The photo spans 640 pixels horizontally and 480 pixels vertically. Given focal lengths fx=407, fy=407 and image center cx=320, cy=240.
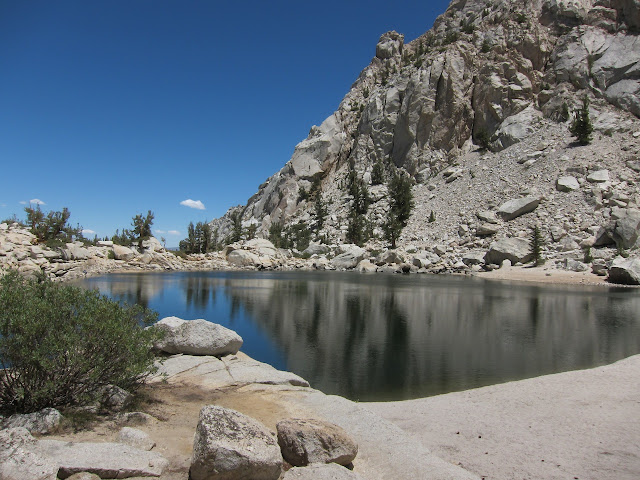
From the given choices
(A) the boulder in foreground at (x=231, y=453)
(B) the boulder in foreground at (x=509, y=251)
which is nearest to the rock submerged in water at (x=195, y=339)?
(A) the boulder in foreground at (x=231, y=453)

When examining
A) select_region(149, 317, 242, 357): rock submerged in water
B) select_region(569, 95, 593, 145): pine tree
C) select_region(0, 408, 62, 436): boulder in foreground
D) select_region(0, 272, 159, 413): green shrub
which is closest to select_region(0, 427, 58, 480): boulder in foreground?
select_region(0, 408, 62, 436): boulder in foreground

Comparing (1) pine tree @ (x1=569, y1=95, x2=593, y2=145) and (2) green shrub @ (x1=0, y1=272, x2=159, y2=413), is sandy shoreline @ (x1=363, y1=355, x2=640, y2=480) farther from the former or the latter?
(1) pine tree @ (x1=569, y1=95, x2=593, y2=145)

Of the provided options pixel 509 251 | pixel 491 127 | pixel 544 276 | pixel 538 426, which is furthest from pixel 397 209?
pixel 538 426

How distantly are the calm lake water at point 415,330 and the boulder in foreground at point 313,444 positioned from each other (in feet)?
19.1

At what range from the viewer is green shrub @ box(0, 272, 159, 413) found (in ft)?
20.1

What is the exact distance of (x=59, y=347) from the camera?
616 centimetres

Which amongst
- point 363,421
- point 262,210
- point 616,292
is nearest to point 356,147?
point 262,210

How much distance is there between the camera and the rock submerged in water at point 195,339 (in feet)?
37.4

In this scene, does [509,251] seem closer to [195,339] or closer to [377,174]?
[377,174]

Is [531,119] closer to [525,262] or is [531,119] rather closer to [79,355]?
[525,262]

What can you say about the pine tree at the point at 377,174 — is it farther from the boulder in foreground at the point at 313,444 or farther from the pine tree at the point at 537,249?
the boulder in foreground at the point at 313,444

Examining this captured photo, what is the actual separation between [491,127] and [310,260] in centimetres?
4679

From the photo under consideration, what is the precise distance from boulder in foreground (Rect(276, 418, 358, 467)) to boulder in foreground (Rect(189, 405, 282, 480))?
1.41 ft

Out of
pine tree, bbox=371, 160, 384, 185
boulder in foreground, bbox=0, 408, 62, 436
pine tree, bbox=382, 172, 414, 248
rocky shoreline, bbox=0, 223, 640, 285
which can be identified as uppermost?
pine tree, bbox=371, 160, 384, 185
